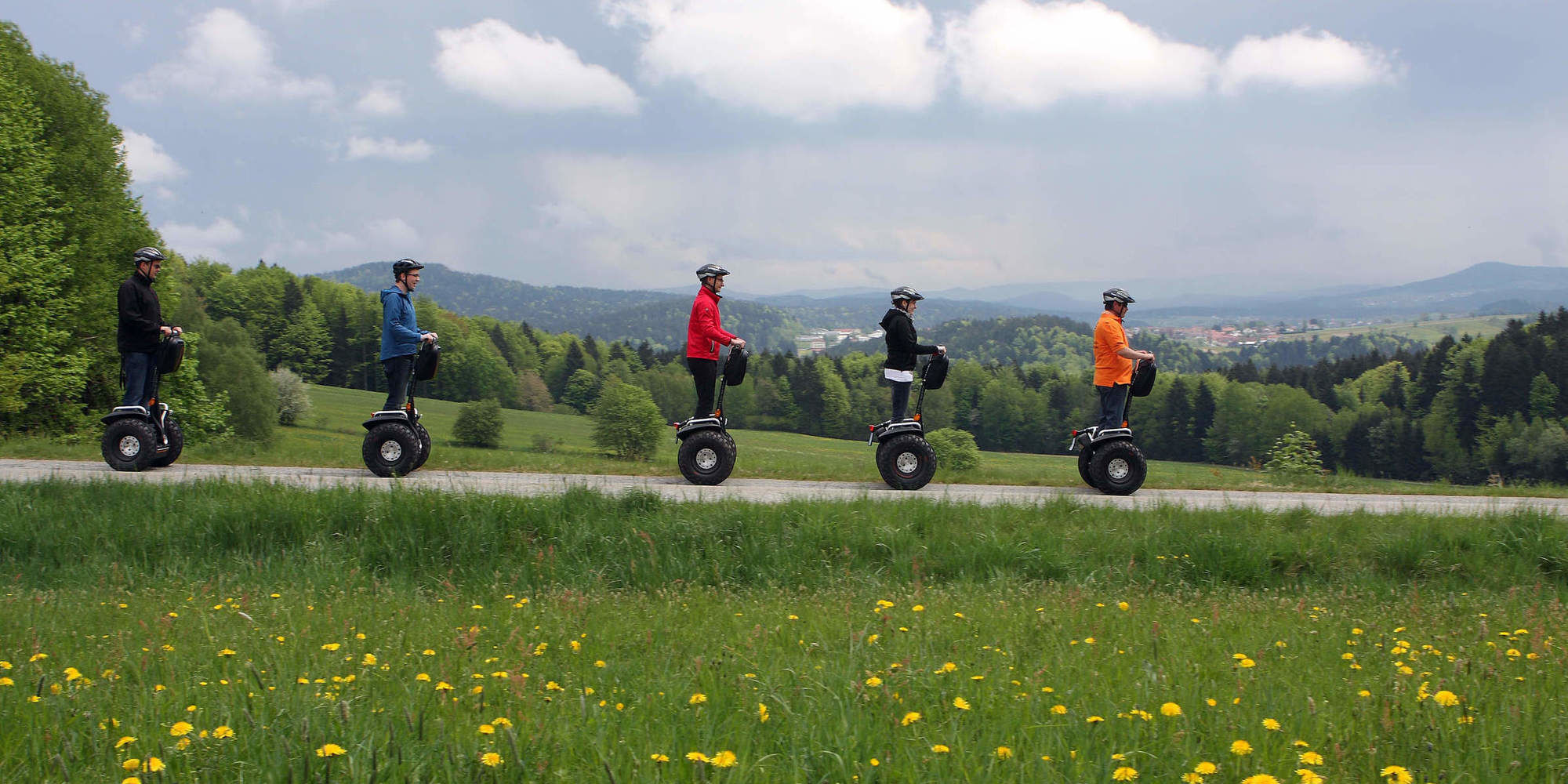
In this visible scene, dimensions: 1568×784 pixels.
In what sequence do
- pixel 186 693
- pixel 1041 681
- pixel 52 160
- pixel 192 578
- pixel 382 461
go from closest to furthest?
1. pixel 186 693
2. pixel 1041 681
3. pixel 192 578
4. pixel 382 461
5. pixel 52 160

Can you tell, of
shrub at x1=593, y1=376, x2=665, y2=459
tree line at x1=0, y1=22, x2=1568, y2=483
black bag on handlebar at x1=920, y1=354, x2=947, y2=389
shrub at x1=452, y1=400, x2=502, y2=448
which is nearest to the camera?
black bag on handlebar at x1=920, y1=354, x2=947, y2=389

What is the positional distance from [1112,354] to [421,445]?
9452 mm

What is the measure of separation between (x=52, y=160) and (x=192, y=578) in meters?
24.3

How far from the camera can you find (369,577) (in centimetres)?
745

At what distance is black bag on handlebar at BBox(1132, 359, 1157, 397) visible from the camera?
37.5ft

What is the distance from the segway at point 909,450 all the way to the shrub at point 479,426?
2225 inches

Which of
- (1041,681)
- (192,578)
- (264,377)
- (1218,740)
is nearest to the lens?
(1218,740)

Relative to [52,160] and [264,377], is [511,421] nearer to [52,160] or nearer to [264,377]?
[264,377]

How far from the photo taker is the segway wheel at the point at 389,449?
11.5 m

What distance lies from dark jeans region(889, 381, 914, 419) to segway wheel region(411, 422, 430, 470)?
6.43 m

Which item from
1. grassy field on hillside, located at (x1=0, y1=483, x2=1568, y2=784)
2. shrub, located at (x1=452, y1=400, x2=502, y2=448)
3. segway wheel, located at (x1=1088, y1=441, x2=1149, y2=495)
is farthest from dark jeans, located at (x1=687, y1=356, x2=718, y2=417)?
shrub, located at (x1=452, y1=400, x2=502, y2=448)

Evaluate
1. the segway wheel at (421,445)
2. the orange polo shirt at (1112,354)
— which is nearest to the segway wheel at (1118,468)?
the orange polo shirt at (1112,354)

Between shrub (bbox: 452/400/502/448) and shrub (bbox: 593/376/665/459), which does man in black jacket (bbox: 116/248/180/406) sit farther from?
shrub (bbox: 452/400/502/448)

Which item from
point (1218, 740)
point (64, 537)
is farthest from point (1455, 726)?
point (64, 537)
